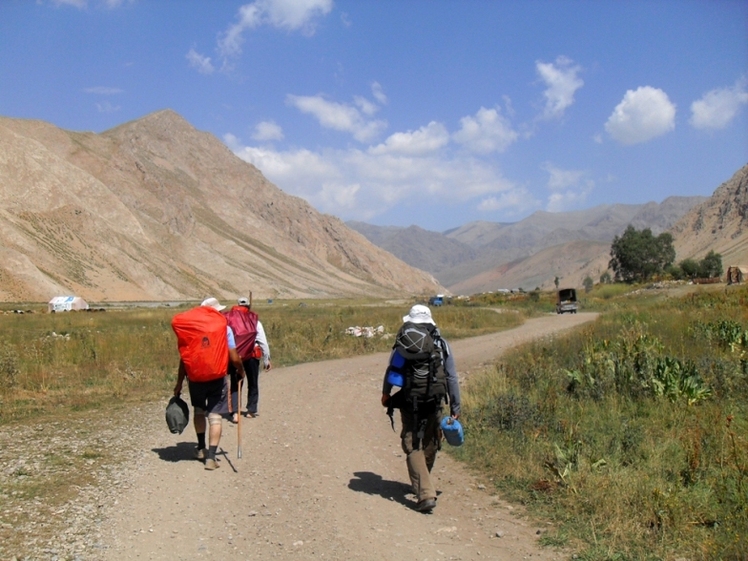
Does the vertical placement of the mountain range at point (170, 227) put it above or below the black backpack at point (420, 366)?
above

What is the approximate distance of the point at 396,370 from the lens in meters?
6.74

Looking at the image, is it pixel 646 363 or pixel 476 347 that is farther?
pixel 476 347

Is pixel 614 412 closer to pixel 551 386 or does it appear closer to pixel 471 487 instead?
pixel 551 386

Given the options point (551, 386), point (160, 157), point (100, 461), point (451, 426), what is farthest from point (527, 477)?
point (160, 157)

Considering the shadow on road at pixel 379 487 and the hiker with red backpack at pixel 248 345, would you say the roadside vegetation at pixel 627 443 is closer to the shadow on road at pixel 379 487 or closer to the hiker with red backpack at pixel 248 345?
the shadow on road at pixel 379 487

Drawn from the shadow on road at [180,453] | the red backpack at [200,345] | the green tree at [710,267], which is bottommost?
the shadow on road at [180,453]

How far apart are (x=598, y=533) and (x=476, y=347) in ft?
55.6

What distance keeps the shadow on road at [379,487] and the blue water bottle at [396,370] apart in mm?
1342

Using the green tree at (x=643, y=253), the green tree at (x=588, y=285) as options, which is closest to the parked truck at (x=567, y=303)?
the green tree at (x=588, y=285)

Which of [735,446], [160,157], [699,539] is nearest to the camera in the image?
[699,539]

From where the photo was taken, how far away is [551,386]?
1142 centimetres

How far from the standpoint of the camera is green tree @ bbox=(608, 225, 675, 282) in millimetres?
105375

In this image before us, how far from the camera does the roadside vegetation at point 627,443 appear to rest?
5762mm

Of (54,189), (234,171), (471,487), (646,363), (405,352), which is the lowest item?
(471,487)
